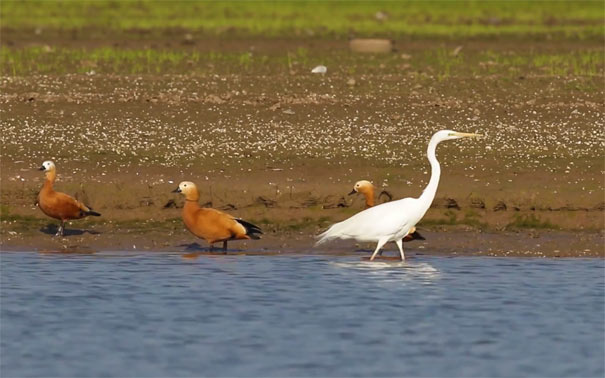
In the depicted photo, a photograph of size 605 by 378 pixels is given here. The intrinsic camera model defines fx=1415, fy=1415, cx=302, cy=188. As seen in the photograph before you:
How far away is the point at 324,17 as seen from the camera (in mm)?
44344

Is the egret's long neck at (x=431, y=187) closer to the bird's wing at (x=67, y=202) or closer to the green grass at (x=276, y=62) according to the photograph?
the bird's wing at (x=67, y=202)

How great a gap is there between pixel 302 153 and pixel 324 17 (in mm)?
27117

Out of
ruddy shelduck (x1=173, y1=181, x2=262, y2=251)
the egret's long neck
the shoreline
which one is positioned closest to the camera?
the egret's long neck

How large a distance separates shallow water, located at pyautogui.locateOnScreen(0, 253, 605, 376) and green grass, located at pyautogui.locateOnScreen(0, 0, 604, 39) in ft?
71.6

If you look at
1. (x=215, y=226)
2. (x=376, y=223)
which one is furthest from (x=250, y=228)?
(x=376, y=223)

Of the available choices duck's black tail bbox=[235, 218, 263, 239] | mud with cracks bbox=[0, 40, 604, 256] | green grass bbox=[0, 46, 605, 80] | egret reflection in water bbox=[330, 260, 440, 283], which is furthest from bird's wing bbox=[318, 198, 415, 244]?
green grass bbox=[0, 46, 605, 80]

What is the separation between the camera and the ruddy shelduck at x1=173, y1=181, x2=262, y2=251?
14500 mm

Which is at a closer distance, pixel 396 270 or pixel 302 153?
pixel 396 270

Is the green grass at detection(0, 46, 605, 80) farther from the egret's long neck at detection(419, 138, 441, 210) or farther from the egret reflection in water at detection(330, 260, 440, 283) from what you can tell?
the egret reflection in water at detection(330, 260, 440, 283)

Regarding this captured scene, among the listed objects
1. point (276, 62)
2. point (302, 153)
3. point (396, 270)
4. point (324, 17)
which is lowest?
point (396, 270)

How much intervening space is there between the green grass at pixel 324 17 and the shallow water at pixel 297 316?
859 inches

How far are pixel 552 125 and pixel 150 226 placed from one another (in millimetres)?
6509

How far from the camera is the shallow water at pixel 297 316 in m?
10.3

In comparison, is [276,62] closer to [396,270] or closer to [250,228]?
[250,228]
